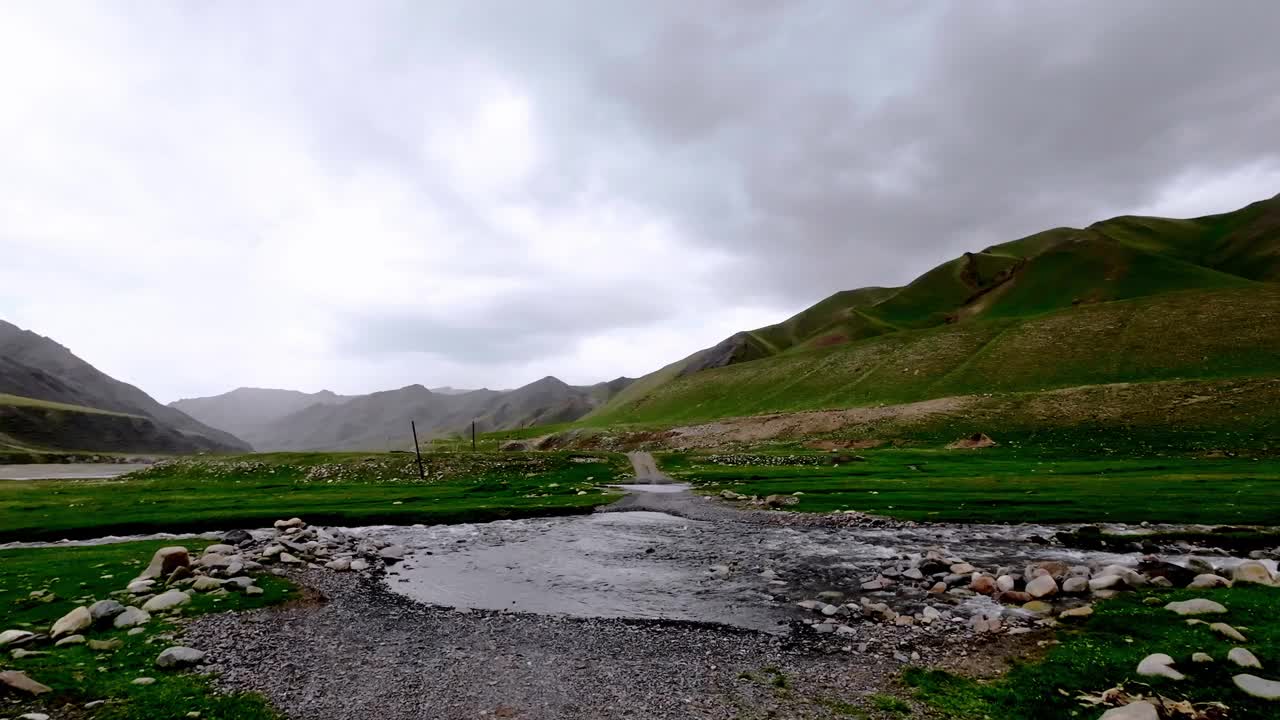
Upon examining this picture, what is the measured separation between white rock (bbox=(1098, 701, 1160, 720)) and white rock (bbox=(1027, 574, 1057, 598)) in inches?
426

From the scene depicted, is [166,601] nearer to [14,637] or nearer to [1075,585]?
[14,637]

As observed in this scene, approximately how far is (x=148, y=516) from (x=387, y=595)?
36.1 m

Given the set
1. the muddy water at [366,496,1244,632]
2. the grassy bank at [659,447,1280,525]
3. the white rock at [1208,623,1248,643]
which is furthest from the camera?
the grassy bank at [659,447,1280,525]

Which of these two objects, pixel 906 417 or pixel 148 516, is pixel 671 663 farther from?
pixel 906 417

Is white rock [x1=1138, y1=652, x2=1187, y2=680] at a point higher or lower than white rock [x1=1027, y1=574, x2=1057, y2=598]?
higher

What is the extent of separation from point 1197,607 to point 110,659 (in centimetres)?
3184

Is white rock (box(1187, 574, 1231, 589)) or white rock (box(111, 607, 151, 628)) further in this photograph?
white rock (box(1187, 574, 1231, 589))

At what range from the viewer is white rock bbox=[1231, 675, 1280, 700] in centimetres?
1174

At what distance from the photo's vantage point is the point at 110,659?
619 inches

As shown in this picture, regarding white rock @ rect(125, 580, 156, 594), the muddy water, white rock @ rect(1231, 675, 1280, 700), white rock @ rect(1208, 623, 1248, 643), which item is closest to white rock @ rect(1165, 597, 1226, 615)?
white rock @ rect(1208, 623, 1248, 643)

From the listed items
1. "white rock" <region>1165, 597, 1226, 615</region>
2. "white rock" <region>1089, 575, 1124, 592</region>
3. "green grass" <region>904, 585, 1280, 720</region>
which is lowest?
"white rock" <region>1089, 575, 1124, 592</region>

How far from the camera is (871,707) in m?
13.4

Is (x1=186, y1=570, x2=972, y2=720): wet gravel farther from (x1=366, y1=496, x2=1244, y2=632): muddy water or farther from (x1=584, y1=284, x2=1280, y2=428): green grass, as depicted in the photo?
(x1=584, y1=284, x2=1280, y2=428): green grass

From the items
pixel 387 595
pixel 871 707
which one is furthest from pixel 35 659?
pixel 871 707
